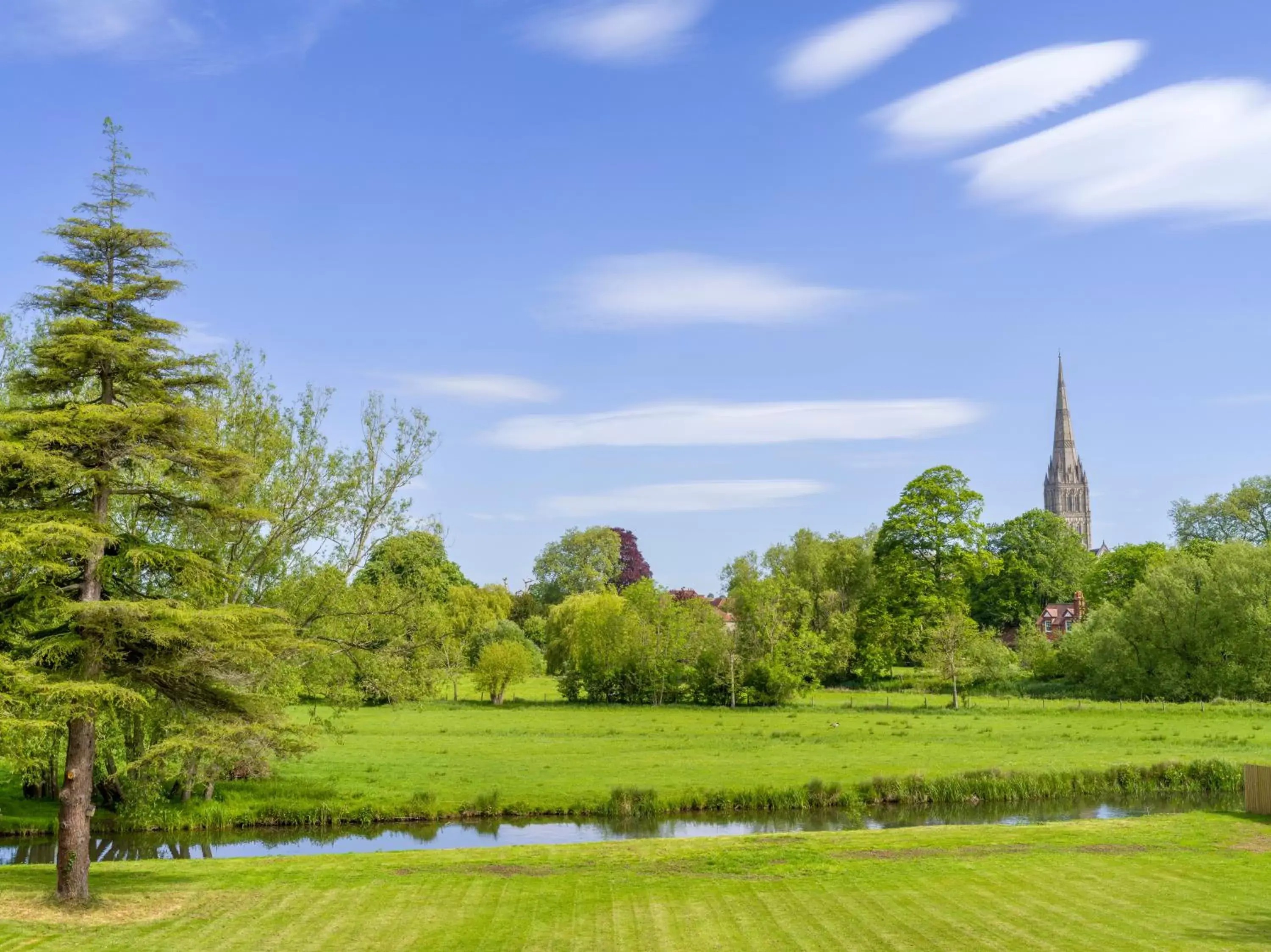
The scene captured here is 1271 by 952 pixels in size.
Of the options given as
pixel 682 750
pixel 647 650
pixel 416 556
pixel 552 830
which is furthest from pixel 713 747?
pixel 647 650

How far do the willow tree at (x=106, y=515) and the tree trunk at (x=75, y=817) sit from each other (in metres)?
0.02

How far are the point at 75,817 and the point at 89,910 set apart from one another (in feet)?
4.87

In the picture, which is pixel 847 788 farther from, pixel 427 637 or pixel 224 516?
pixel 224 516

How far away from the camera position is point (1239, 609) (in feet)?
208

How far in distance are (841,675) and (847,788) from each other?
45.4 metres

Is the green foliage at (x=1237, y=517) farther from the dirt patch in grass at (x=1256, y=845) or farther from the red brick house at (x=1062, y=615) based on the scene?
the dirt patch in grass at (x=1256, y=845)

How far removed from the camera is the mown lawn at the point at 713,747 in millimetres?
36406

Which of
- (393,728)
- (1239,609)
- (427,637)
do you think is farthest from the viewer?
(1239,609)

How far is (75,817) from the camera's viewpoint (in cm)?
1777

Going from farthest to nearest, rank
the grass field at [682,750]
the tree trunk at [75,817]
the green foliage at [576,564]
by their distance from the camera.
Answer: the green foliage at [576,564]
the grass field at [682,750]
the tree trunk at [75,817]

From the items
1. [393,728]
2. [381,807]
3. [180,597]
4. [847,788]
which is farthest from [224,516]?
[393,728]

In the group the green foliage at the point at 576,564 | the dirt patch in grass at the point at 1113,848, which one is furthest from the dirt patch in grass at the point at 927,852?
the green foliage at the point at 576,564

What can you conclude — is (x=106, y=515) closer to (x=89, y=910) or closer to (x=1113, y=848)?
(x=89, y=910)

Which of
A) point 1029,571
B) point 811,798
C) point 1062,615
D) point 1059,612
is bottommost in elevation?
point 811,798
